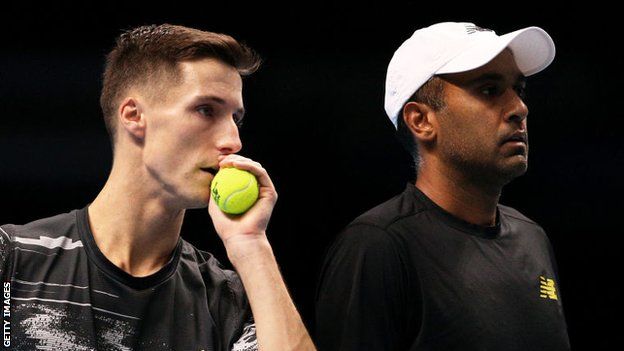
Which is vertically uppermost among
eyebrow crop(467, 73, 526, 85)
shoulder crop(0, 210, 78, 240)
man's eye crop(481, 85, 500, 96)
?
eyebrow crop(467, 73, 526, 85)

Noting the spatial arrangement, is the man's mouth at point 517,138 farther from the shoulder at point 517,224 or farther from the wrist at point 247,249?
the wrist at point 247,249

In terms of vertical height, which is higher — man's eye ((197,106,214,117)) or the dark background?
man's eye ((197,106,214,117))

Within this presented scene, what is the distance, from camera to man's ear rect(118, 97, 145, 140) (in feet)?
6.46

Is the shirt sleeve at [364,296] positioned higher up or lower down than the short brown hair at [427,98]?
lower down

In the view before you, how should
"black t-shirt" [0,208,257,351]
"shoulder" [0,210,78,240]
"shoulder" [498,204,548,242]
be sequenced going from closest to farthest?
"black t-shirt" [0,208,257,351]
"shoulder" [0,210,78,240]
"shoulder" [498,204,548,242]

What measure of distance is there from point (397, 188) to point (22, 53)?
1217 millimetres

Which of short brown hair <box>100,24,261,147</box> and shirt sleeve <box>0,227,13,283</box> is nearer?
shirt sleeve <box>0,227,13,283</box>

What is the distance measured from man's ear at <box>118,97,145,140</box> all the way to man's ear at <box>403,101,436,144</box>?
589 millimetres

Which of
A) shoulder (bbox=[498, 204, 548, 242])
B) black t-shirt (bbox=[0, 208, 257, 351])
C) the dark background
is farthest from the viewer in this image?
the dark background

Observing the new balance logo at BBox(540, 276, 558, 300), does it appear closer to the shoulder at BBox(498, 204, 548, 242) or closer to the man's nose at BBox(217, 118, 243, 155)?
the shoulder at BBox(498, 204, 548, 242)

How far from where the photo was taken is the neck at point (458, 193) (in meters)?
2.03

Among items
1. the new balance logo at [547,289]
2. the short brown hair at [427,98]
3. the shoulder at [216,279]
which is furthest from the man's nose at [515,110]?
the shoulder at [216,279]

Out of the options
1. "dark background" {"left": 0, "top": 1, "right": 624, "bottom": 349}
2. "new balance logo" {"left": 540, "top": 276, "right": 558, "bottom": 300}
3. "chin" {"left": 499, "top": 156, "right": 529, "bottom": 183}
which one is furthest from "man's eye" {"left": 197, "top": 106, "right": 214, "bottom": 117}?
"dark background" {"left": 0, "top": 1, "right": 624, "bottom": 349}

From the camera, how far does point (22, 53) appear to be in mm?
2781
